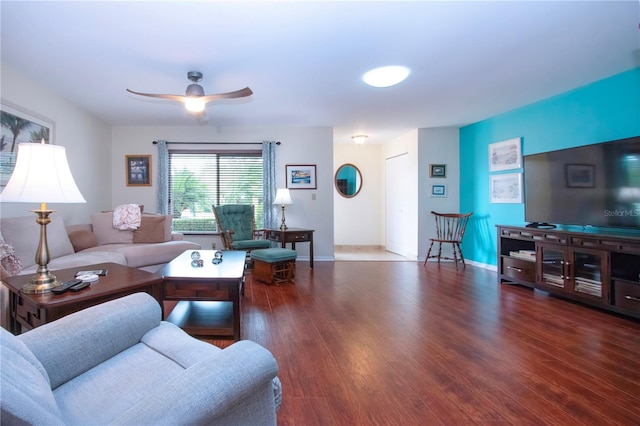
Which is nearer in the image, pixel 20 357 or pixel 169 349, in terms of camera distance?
pixel 20 357

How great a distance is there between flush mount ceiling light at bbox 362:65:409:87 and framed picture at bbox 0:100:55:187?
3164 millimetres

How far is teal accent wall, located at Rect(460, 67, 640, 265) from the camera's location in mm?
3169

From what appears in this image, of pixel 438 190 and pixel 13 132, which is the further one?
pixel 438 190

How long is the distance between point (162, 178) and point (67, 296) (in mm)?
3961

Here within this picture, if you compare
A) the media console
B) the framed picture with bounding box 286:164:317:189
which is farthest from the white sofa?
the media console

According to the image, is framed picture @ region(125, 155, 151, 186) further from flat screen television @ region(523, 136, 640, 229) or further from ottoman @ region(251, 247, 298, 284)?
flat screen television @ region(523, 136, 640, 229)

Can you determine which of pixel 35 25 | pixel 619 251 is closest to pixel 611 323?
pixel 619 251

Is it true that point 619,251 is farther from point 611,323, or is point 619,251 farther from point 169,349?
point 169,349

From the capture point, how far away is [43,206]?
168 cm

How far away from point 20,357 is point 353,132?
18.2 feet

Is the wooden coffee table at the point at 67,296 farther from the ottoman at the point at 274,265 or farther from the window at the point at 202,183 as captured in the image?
the window at the point at 202,183

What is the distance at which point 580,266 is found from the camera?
9.96ft

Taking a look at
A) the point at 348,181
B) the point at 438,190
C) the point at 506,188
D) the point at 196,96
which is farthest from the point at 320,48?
the point at 348,181

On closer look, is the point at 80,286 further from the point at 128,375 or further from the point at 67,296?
the point at 128,375
